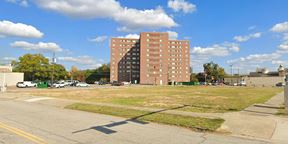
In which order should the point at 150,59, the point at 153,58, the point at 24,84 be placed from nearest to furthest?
the point at 24,84
the point at 150,59
the point at 153,58

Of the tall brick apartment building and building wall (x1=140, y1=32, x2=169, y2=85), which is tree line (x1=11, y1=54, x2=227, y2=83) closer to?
the tall brick apartment building

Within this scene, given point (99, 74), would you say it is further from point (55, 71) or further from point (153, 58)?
point (55, 71)

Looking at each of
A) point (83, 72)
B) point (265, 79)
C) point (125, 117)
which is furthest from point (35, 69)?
point (265, 79)

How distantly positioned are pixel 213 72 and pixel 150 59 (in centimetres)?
4017

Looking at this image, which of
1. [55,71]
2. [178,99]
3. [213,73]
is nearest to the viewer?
[178,99]

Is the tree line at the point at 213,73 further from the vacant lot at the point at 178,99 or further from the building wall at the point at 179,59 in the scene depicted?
the vacant lot at the point at 178,99

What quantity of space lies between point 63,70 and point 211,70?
276ft

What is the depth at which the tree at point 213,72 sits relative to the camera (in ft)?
466

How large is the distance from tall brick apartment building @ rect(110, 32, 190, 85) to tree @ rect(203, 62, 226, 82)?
470 inches

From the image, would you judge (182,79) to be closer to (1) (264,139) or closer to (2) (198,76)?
(2) (198,76)

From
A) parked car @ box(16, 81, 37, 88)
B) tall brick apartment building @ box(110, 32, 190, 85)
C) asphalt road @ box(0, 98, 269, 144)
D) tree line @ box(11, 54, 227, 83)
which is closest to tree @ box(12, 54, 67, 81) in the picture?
tree line @ box(11, 54, 227, 83)

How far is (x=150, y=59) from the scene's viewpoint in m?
131

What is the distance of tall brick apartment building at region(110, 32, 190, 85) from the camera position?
13038 centimetres

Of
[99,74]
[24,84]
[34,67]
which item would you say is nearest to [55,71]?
[34,67]
